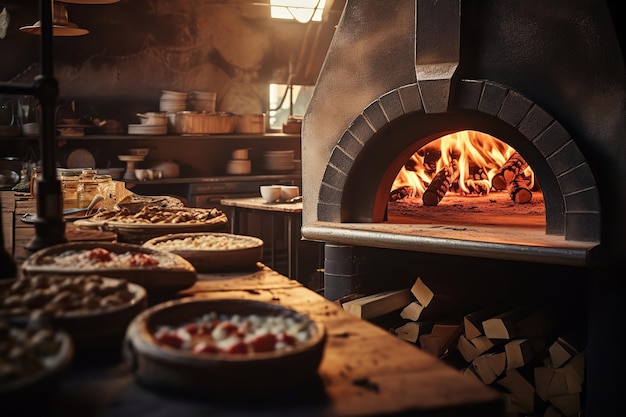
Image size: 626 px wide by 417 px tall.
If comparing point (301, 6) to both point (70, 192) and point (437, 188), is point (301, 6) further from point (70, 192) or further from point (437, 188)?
point (70, 192)

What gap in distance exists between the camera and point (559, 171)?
128 inches

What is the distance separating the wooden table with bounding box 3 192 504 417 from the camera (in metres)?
1.25

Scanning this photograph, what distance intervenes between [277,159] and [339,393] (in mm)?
6795

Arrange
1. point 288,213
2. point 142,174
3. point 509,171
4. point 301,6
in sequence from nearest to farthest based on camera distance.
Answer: point 509,171 < point 288,213 < point 301,6 < point 142,174

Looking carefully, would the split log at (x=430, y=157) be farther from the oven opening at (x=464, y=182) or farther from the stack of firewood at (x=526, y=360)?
the stack of firewood at (x=526, y=360)

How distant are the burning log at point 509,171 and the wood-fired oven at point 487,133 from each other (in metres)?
0.31

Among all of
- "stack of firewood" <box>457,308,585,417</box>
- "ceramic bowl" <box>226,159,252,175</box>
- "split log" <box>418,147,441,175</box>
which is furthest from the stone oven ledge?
"ceramic bowl" <box>226,159,252,175</box>

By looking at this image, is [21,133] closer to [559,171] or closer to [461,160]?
[461,160]

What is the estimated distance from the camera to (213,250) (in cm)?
234

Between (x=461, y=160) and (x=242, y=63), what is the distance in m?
4.11

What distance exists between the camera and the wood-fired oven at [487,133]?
3.16m

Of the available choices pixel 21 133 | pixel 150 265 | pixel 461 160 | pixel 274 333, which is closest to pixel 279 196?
pixel 461 160

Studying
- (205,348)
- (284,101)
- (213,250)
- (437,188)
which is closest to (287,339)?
(205,348)

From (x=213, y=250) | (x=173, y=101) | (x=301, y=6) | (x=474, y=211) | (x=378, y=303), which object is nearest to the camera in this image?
(x=213, y=250)
